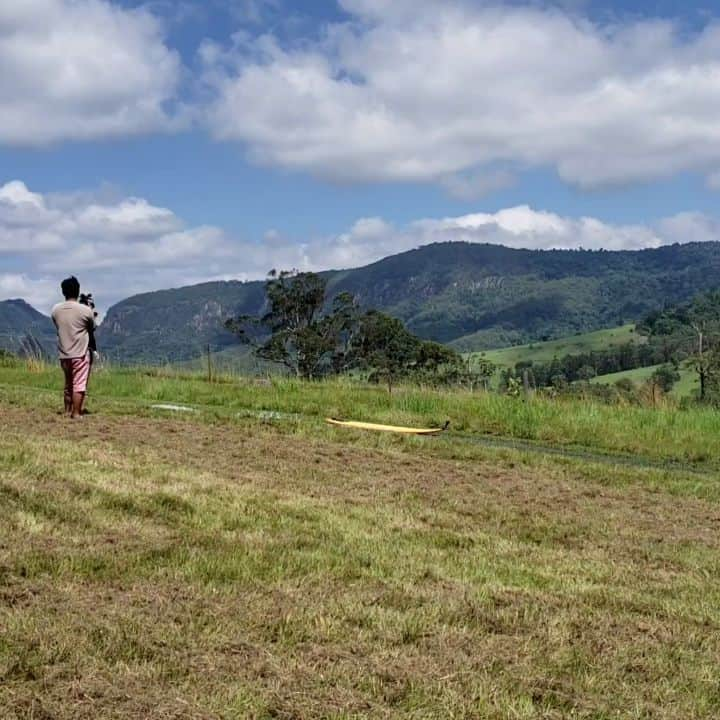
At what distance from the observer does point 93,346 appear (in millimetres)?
13500

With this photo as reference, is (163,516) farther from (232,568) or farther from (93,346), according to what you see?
(93,346)

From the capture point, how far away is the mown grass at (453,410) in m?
14.9

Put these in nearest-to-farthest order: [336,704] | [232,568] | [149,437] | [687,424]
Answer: [336,704] < [232,568] < [149,437] < [687,424]

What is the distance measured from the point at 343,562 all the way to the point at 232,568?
2.68 ft

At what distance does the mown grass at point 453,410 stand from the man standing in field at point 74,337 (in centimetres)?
192

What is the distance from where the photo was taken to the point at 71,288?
43.1 feet

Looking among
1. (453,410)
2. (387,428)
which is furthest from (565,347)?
(387,428)

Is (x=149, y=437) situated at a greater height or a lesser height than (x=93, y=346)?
lesser

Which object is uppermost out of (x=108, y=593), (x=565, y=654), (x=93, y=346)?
(x=93, y=346)

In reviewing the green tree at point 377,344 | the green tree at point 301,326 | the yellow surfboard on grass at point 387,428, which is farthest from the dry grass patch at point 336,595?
the green tree at point 377,344

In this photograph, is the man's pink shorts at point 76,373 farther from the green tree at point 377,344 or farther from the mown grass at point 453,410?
the green tree at point 377,344

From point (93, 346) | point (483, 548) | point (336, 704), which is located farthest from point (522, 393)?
point (336, 704)

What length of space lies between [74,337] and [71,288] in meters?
0.72

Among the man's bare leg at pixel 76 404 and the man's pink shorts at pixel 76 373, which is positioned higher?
the man's pink shorts at pixel 76 373
